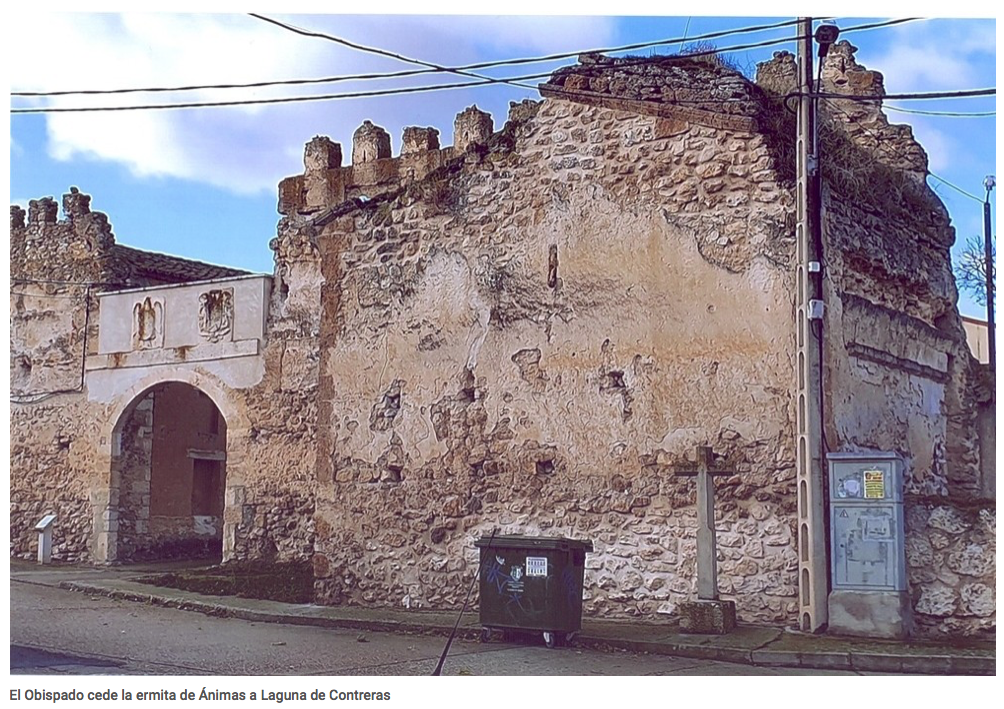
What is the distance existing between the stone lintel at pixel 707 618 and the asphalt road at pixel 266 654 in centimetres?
75

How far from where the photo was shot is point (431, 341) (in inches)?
464

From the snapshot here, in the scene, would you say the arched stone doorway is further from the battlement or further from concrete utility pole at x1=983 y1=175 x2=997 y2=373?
concrete utility pole at x1=983 y1=175 x2=997 y2=373

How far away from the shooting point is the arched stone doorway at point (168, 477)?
18.3 meters

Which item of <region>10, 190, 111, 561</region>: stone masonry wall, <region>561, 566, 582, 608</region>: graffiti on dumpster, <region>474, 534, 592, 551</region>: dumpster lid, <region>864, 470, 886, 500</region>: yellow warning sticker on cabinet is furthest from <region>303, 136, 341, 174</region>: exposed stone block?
<region>864, 470, 886, 500</region>: yellow warning sticker on cabinet

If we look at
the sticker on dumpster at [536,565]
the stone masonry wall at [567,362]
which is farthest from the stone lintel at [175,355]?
the sticker on dumpster at [536,565]

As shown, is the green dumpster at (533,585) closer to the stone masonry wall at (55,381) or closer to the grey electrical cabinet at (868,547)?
the grey electrical cabinet at (868,547)

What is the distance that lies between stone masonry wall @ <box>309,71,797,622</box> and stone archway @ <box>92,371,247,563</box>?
18.6ft

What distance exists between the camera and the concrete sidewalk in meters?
8.40

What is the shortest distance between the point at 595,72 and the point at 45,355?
11.0 meters

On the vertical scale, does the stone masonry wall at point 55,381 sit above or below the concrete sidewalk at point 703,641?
above

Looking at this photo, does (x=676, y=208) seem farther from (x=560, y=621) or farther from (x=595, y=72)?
(x=560, y=621)
